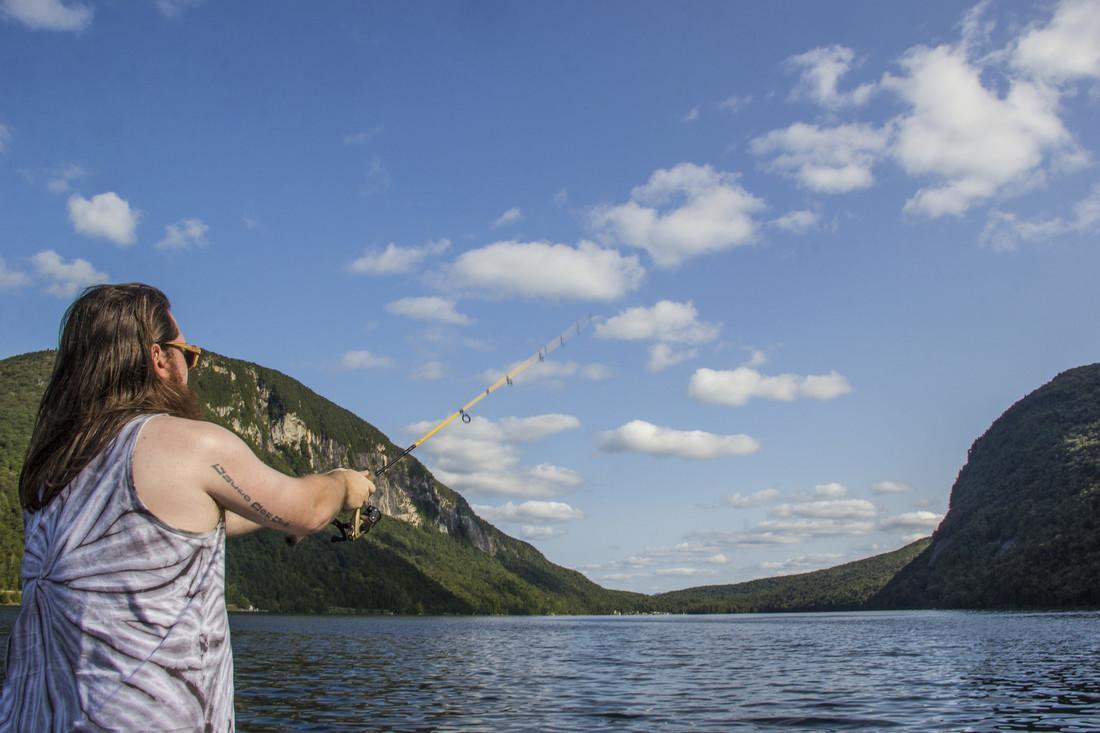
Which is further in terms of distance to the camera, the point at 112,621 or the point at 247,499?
the point at 247,499

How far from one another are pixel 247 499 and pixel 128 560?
17.8 inches

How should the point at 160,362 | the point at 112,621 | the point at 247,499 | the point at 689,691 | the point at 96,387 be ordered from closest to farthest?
the point at 112,621 → the point at 247,499 → the point at 96,387 → the point at 160,362 → the point at 689,691

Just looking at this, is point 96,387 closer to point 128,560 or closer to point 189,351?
point 189,351

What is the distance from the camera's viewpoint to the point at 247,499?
3105mm

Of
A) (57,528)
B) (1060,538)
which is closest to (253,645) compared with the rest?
(57,528)

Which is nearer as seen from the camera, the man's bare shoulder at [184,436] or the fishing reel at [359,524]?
the man's bare shoulder at [184,436]

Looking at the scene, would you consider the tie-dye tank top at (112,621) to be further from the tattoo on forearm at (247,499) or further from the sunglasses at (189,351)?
the sunglasses at (189,351)

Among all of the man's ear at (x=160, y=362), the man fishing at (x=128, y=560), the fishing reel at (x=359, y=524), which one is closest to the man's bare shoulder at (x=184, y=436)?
the man fishing at (x=128, y=560)

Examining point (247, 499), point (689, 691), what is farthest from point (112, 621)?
point (689, 691)

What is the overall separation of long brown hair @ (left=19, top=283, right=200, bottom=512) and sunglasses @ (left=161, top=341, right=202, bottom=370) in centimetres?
2

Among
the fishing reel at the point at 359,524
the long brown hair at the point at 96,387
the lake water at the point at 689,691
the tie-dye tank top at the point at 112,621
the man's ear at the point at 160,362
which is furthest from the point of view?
the lake water at the point at 689,691

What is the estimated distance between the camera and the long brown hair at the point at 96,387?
3.18 metres

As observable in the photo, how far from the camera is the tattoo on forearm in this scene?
120 inches

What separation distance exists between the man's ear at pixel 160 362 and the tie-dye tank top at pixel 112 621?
1.18 feet
